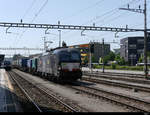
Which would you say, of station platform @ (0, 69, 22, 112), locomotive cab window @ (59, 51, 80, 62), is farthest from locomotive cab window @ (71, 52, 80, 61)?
station platform @ (0, 69, 22, 112)

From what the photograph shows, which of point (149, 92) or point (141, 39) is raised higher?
point (141, 39)

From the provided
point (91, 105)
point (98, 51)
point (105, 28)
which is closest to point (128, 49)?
point (98, 51)

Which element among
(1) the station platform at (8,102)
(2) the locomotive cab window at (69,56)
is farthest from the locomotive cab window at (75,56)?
(1) the station platform at (8,102)

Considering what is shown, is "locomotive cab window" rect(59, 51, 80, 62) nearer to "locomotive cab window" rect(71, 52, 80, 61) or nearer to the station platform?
"locomotive cab window" rect(71, 52, 80, 61)

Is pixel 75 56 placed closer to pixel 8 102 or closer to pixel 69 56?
pixel 69 56

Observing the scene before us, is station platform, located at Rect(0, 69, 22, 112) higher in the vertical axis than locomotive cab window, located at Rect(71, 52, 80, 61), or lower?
lower

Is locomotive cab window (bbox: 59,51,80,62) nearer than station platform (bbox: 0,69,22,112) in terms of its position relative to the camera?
No

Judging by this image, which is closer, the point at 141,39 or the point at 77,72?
the point at 77,72

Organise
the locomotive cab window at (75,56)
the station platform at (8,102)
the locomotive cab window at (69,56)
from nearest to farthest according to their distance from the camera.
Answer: the station platform at (8,102), the locomotive cab window at (69,56), the locomotive cab window at (75,56)

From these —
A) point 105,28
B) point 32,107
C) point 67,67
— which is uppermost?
point 105,28

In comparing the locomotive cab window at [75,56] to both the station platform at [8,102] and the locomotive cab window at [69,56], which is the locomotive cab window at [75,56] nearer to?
the locomotive cab window at [69,56]

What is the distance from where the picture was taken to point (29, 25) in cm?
3475

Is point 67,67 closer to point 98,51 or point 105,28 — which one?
point 105,28

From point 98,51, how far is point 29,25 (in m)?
128
